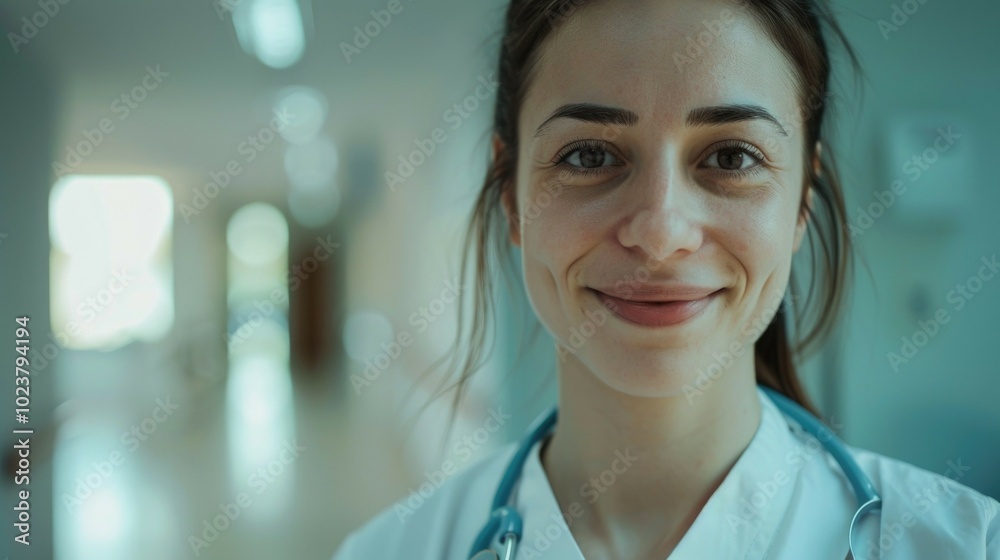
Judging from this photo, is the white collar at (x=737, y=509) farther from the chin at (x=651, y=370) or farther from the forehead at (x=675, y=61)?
the forehead at (x=675, y=61)

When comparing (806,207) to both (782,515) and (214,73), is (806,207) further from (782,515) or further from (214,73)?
(214,73)

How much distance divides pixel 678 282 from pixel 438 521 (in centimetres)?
45

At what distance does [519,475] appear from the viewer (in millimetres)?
952

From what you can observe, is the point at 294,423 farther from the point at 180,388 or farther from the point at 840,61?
the point at 840,61

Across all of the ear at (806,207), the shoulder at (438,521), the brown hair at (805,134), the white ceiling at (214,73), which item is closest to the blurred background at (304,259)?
the white ceiling at (214,73)

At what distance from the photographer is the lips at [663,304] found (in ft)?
2.49

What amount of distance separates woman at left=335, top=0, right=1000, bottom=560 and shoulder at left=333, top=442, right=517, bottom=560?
0.01m

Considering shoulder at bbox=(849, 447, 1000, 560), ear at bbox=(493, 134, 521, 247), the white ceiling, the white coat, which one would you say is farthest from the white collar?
the white ceiling

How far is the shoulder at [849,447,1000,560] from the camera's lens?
707 mm

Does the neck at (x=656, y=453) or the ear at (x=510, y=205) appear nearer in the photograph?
the neck at (x=656, y=453)

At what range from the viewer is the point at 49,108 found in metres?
1.72

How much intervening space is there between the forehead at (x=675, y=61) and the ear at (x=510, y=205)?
194mm

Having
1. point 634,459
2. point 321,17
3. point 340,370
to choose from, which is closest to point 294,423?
point 340,370

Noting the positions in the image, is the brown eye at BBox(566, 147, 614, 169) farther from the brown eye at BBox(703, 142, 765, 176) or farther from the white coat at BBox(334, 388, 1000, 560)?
the white coat at BBox(334, 388, 1000, 560)
